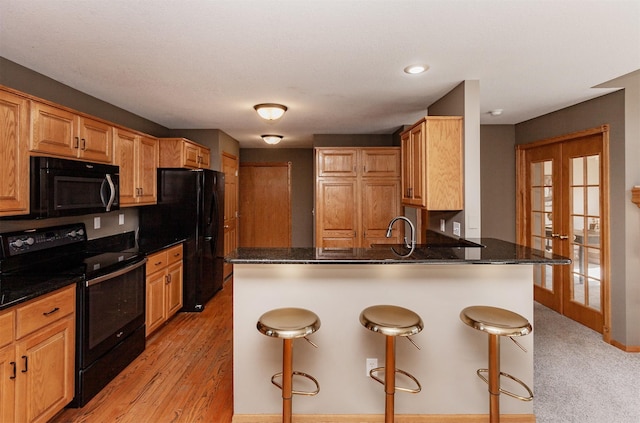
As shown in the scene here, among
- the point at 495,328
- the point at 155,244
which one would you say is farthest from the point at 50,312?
the point at 495,328

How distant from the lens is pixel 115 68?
2637mm

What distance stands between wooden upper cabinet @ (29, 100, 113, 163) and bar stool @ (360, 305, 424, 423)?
247 cm

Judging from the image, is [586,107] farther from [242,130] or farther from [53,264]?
[53,264]

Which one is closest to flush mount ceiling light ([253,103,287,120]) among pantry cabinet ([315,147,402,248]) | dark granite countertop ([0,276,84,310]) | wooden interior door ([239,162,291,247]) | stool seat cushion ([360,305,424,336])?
pantry cabinet ([315,147,402,248])

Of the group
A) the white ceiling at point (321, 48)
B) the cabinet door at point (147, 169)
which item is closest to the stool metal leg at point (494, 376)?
the white ceiling at point (321, 48)

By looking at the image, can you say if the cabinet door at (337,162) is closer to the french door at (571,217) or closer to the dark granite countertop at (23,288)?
the french door at (571,217)

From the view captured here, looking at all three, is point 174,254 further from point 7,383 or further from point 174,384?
point 7,383

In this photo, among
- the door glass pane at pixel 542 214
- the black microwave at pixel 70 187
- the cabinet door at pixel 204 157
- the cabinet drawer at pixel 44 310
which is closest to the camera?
the cabinet drawer at pixel 44 310

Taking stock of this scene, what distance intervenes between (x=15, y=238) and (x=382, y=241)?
3930 millimetres

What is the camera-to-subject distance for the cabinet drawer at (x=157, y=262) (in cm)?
327

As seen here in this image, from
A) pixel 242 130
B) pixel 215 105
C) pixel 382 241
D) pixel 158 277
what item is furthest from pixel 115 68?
pixel 382 241

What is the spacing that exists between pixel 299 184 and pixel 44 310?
513 centimetres

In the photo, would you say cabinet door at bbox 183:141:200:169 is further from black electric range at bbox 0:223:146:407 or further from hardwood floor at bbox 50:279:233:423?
hardwood floor at bbox 50:279:233:423

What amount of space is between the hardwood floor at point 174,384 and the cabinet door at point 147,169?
4.87 feet
